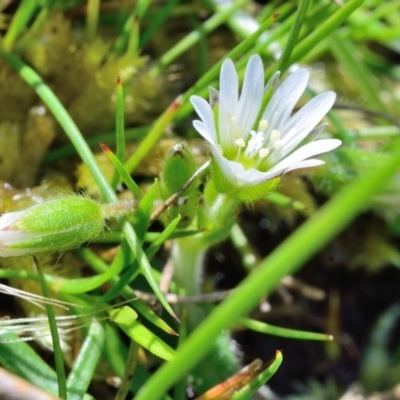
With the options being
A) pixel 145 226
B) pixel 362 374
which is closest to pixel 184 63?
pixel 145 226

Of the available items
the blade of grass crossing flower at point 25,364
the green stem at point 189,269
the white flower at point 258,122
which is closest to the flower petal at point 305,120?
the white flower at point 258,122

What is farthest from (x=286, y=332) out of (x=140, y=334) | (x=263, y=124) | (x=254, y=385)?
(x=263, y=124)

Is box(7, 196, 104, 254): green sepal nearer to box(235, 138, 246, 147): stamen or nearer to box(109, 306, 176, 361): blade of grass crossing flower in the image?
box(109, 306, 176, 361): blade of grass crossing flower

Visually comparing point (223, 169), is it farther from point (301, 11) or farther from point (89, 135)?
point (89, 135)

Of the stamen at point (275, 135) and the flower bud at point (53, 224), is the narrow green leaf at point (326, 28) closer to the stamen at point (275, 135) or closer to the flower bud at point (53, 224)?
the stamen at point (275, 135)

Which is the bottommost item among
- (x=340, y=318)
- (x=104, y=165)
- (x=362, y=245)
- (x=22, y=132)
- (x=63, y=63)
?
(x=340, y=318)

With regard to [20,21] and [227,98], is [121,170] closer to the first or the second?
[227,98]

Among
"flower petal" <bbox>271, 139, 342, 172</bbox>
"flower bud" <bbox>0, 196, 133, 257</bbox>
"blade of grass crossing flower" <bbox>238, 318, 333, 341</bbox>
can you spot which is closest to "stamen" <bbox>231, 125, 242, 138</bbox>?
"flower petal" <bbox>271, 139, 342, 172</bbox>
